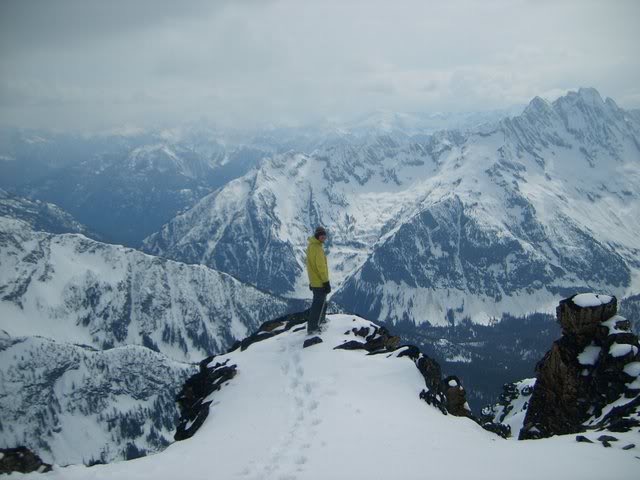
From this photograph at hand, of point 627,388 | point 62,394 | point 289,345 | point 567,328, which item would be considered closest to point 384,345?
point 289,345

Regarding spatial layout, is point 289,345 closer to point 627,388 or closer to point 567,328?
point 567,328

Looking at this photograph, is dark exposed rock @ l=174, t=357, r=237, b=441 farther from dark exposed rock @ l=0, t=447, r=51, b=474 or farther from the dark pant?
dark exposed rock @ l=0, t=447, r=51, b=474

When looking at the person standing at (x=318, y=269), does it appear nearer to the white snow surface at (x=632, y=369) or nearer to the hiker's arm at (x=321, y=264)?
the hiker's arm at (x=321, y=264)

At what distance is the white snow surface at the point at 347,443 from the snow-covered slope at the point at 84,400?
175262 mm

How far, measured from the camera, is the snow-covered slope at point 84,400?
172m

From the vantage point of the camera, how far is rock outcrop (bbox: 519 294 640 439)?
838 inches

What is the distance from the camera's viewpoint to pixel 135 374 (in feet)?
630

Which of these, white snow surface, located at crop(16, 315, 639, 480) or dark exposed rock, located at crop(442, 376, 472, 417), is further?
dark exposed rock, located at crop(442, 376, 472, 417)

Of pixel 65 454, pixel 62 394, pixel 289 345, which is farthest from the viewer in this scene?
pixel 62 394

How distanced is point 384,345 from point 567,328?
34.8 feet

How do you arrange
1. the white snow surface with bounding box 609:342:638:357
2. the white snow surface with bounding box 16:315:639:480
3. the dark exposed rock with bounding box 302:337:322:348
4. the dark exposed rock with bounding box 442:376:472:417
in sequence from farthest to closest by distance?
the dark exposed rock with bounding box 302:337:322:348
the dark exposed rock with bounding box 442:376:472:417
the white snow surface with bounding box 609:342:638:357
the white snow surface with bounding box 16:315:639:480

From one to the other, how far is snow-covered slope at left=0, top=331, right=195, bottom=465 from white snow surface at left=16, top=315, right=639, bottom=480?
17526 cm

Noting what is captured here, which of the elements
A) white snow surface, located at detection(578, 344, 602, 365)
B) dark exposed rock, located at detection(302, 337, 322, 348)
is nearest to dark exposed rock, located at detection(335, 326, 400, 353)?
dark exposed rock, located at detection(302, 337, 322, 348)

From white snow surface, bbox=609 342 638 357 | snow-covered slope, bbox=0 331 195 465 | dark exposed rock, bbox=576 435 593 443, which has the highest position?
white snow surface, bbox=609 342 638 357
